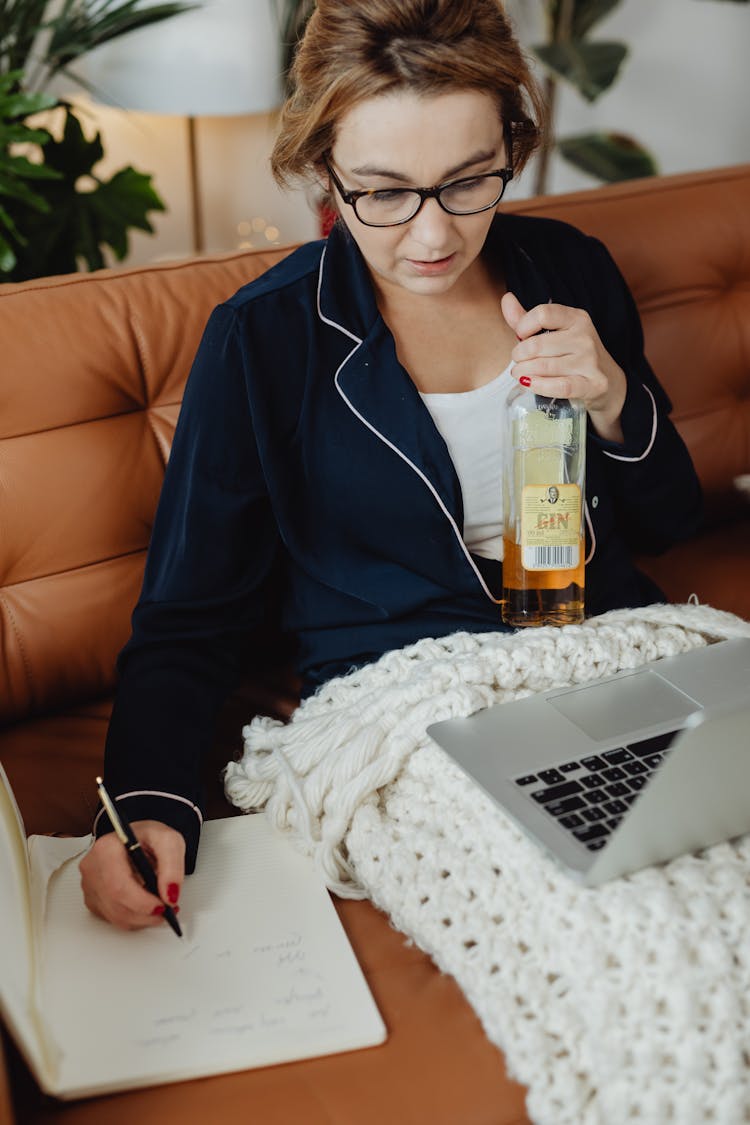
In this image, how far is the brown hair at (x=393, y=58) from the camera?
99 centimetres

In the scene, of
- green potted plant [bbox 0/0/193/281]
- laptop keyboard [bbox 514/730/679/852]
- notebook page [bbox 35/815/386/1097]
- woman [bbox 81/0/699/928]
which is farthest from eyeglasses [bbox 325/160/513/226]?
green potted plant [bbox 0/0/193/281]

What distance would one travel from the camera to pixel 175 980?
Result: 91 centimetres

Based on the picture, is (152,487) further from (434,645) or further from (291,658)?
(434,645)

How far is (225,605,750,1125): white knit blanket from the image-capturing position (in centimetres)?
81

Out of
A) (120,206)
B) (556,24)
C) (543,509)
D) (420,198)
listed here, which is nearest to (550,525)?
(543,509)

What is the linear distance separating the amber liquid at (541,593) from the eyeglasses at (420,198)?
32cm

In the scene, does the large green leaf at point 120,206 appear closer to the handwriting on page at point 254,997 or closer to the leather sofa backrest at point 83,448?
the leather sofa backrest at point 83,448

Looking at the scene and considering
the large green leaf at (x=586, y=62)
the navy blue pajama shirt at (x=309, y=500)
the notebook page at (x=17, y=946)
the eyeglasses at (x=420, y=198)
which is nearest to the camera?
the notebook page at (x=17, y=946)

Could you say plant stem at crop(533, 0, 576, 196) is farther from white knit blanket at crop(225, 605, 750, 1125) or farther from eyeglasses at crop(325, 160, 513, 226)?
white knit blanket at crop(225, 605, 750, 1125)

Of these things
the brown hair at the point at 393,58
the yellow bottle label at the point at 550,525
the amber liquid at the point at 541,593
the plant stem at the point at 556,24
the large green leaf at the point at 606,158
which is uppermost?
the plant stem at the point at 556,24

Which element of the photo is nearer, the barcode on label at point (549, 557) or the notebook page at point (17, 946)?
the notebook page at point (17, 946)

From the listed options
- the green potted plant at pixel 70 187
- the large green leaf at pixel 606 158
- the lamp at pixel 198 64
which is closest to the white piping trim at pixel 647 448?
the green potted plant at pixel 70 187

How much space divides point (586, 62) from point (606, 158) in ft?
0.86

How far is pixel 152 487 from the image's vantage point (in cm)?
133
